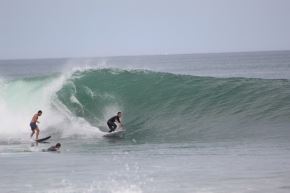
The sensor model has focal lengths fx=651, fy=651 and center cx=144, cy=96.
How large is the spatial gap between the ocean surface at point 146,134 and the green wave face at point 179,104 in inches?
1.8

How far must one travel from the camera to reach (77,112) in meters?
28.5

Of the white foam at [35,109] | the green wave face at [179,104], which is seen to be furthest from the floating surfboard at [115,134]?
the white foam at [35,109]

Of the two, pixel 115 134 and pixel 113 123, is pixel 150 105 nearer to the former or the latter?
pixel 113 123

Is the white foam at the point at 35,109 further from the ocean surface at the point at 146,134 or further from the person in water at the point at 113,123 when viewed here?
the person in water at the point at 113,123

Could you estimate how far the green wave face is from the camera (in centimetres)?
2309

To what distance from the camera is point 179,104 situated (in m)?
28.4

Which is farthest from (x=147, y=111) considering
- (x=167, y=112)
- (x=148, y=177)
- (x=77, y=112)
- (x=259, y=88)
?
(x=148, y=177)

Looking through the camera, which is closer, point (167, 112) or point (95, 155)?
point (95, 155)

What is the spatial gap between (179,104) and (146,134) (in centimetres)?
477

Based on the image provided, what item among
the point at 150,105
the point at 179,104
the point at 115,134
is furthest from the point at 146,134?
the point at 150,105

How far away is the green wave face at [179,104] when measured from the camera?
75.8 ft

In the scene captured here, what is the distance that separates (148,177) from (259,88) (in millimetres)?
15724

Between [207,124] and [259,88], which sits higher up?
[259,88]

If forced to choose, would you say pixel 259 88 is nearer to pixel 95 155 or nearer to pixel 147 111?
pixel 147 111
